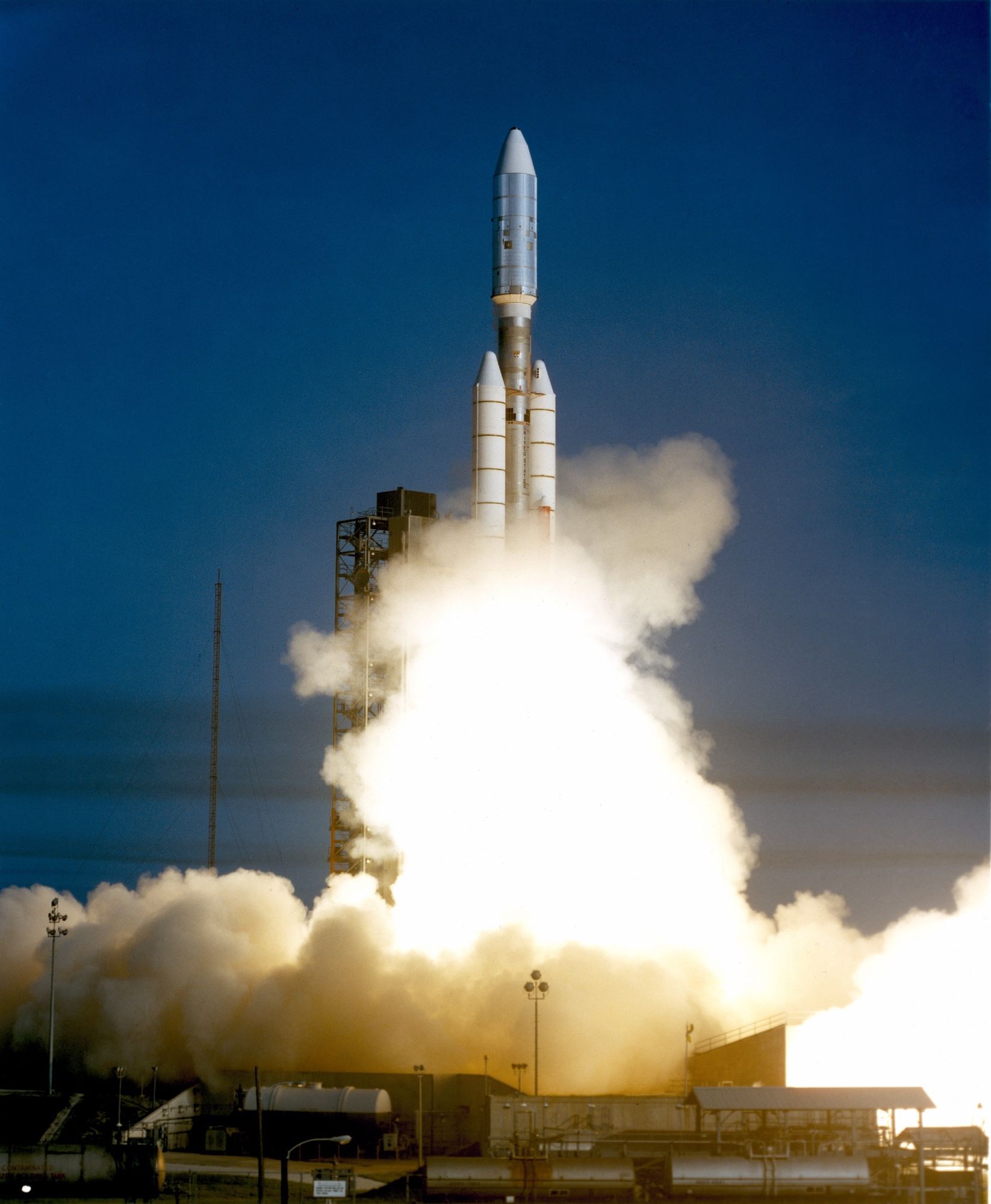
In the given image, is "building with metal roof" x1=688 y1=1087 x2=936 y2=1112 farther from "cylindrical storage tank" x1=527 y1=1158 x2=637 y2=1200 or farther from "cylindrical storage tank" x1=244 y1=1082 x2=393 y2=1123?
"cylindrical storage tank" x1=244 y1=1082 x2=393 y2=1123

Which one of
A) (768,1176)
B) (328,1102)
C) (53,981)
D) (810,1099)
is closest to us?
(768,1176)

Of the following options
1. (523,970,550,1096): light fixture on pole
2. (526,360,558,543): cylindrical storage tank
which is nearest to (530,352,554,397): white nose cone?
(526,360,558,543): cylindrical storage tank

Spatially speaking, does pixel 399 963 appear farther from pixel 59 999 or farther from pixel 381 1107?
pixel 59 999

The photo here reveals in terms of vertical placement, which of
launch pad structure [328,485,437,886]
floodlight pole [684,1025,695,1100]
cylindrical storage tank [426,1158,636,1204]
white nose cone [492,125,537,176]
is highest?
white nose cone [492,125,537,176]

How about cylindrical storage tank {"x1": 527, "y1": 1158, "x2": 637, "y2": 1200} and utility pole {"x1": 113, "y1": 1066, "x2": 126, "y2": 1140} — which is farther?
utility pole {"x1": 113, "y1": 1066, "x2": 126, "y2": 1140}

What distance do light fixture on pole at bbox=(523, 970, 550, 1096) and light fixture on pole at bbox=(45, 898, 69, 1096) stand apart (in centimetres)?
1363

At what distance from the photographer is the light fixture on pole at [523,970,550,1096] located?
5691 cm

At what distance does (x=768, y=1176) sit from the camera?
50625 mm

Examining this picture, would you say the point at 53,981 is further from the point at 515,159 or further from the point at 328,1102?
the point at 515,159

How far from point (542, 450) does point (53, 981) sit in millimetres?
19689

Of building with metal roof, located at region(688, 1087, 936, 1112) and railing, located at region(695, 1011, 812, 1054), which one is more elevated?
railing, located at region(695, 1011, 812, 1054)

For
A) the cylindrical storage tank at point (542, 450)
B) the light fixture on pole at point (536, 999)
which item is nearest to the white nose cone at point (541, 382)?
the cylindrical storage tank at point (542, 450)

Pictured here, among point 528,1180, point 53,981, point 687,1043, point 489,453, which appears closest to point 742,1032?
point 687,1043

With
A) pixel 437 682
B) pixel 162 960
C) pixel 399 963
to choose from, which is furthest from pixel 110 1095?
pixel 437 682
